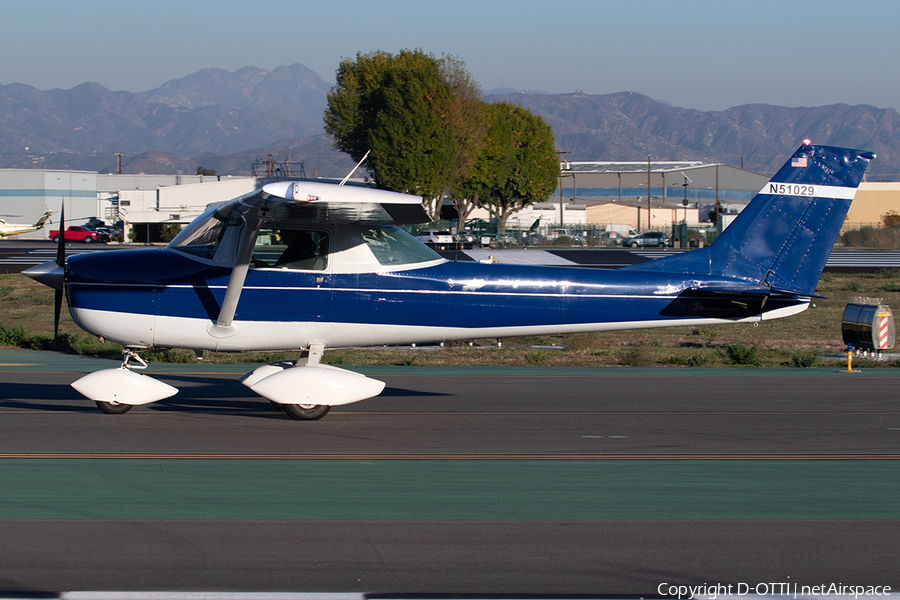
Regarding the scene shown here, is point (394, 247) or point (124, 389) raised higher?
point (394, 247)

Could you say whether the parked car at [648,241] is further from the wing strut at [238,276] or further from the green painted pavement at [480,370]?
the wing strut at [238,276]

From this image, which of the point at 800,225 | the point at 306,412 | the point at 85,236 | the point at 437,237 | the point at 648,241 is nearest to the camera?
the point at 306,412

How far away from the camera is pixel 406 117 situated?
54688 millimetres

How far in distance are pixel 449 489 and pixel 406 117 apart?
50735 mm

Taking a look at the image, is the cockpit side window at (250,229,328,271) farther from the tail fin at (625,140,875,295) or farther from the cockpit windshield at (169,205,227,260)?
the tail fin at (625,140,875,295)

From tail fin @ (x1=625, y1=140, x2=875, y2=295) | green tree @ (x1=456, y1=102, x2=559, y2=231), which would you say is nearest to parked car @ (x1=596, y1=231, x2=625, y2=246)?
green tree @ (x1=456, y1=102, x2=559, y2=231)

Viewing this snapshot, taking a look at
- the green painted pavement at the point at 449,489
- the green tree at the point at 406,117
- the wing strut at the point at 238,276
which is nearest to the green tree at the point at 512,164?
the green tree at the point at 406,117

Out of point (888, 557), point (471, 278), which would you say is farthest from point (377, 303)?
point (888, 557)

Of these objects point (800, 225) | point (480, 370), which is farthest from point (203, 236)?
point (800, 225)

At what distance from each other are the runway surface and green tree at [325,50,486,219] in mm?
45939

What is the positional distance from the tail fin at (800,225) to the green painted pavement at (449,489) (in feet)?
8.48

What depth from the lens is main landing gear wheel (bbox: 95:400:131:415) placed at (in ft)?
26.8

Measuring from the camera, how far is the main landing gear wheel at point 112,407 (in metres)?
8.17

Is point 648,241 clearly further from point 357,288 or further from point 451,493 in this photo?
point 451,493
